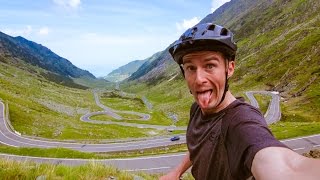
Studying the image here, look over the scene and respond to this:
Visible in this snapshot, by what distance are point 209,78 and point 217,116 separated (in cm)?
43

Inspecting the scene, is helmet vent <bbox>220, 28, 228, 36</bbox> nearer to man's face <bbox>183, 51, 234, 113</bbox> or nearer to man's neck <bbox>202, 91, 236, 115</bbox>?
man's face <bbox>183, 51, 234, 113</bbox>

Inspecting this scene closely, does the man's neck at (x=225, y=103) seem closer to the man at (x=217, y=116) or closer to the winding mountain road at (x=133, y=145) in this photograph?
the man at (x=217, y=116)

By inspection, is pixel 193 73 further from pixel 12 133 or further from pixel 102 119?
pixel 102 119

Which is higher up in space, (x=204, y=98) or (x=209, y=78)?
(x=209, y=78)

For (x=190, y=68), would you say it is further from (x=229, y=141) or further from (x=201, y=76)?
(x=229, y=141)

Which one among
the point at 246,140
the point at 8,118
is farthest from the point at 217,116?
the point at 8,118

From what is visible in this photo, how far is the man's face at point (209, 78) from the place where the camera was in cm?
404

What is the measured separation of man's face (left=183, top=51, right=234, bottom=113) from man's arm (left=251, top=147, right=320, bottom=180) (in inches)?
52.2

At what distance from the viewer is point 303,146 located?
1694 inches

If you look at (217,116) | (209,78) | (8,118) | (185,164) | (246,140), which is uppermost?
(8,118)

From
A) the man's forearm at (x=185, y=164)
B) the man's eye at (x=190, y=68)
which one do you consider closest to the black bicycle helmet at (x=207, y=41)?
the man's eye at (x=190, y=68)

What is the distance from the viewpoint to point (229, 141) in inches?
136

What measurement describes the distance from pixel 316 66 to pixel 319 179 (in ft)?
453

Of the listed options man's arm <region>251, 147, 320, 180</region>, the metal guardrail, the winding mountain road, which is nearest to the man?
man's arm <region>251, 147, 320, 180</region>
